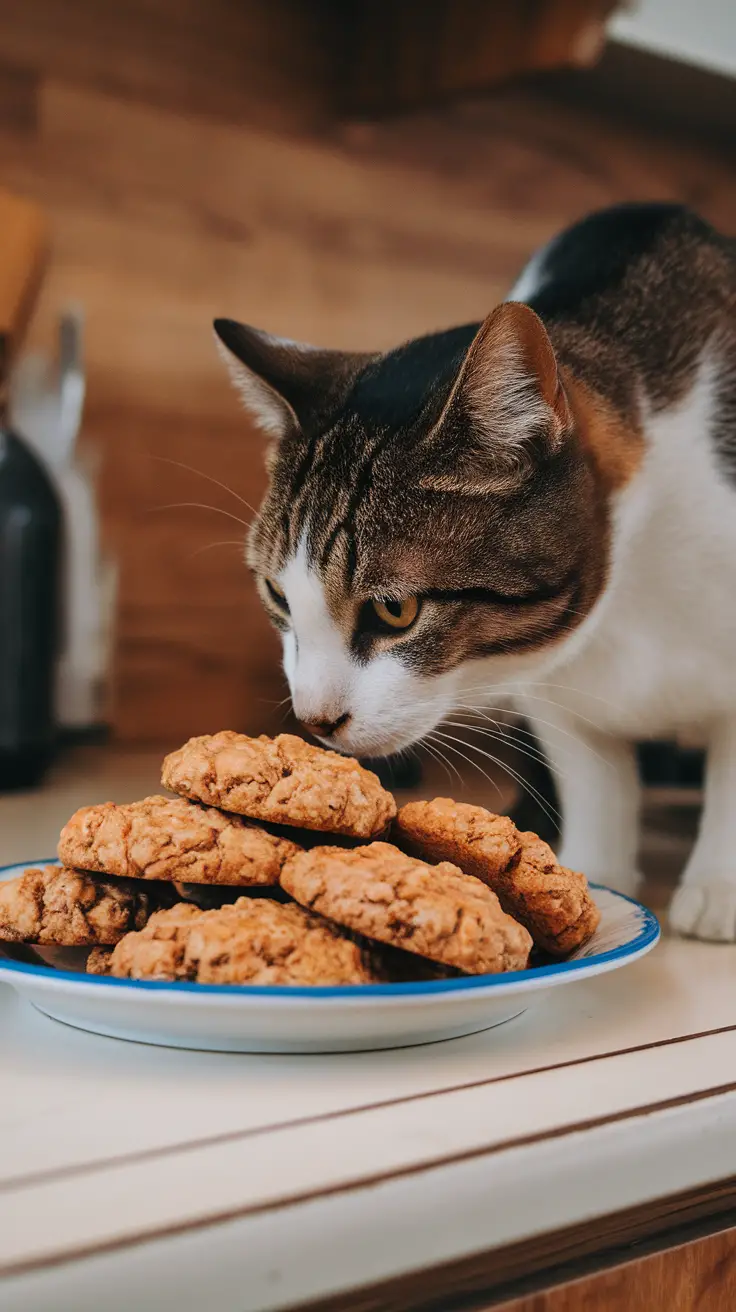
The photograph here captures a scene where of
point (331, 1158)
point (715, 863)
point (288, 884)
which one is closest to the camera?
point (331, 1158)

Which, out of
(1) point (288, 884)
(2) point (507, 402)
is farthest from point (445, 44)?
(1) point (288, 884)

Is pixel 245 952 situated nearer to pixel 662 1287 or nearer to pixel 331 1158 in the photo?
pixel 331 1158

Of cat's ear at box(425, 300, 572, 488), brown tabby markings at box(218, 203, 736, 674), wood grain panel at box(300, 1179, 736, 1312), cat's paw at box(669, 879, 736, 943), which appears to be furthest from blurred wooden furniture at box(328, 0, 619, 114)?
wood grain panel at box(300, 1179, 736, 1312)

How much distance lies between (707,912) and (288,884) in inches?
15.8

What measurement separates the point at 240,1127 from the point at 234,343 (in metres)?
0.61

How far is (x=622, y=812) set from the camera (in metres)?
0.97

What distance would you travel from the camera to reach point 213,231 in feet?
4.89

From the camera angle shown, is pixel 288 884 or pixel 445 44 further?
pixel 445 44

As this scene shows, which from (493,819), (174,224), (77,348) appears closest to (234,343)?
(493,819)

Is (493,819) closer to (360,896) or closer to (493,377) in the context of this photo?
(360,896)

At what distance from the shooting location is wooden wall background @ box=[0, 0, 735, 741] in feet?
4.58

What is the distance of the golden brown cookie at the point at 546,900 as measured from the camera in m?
0.57

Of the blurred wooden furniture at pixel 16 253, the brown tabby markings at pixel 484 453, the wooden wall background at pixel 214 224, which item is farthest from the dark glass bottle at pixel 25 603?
the brown tabby markings at pixel 484 453

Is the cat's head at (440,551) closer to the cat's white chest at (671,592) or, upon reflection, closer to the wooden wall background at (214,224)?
the cat's white chest at (671,592)
